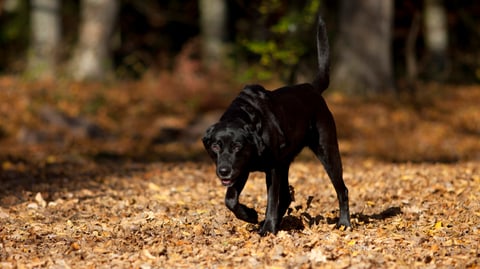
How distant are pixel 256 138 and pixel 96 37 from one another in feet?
54.9

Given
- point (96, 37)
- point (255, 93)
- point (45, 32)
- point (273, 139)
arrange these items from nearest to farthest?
point (273, 139) < point (255, 93) < point (96, 37) < point (45, 32)

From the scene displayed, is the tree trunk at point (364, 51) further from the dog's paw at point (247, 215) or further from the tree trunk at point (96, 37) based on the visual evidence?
the dog's paw at point (247, 215)

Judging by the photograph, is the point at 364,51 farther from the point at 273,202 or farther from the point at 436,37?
the point at 273,202

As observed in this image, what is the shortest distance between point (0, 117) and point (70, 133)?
5.39ft

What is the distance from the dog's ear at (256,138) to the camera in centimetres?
682

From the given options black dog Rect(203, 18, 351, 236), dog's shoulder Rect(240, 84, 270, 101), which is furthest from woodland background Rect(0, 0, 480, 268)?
dog's shoulder Rect(240, 84, 270, 101)

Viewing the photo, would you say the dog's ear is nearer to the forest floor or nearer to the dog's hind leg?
the forest floor

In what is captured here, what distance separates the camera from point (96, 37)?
75.2 ft

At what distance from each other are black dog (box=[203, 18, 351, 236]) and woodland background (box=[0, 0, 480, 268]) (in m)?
0.33

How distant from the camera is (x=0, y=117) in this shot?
17.6 meters

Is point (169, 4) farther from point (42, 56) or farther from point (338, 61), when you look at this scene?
point (338, 61)

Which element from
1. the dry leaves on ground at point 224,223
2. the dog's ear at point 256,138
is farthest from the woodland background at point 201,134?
the dog's ear at point 256,138

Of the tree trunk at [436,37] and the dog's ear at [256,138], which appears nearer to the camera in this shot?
the dog's ear at [256,138]

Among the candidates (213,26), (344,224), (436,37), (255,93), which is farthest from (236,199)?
(436,37)
